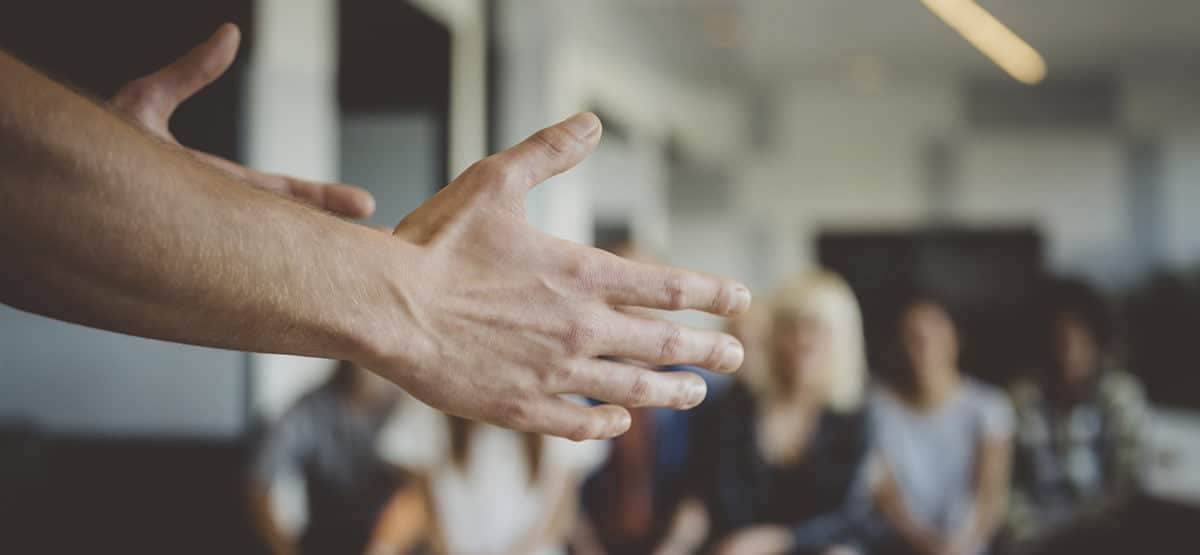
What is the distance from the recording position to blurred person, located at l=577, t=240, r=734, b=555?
9.39 feet

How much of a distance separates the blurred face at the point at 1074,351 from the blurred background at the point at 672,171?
0.39 metres

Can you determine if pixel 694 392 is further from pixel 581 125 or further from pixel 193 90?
pixel 193 90

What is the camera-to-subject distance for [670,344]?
90 centimetres

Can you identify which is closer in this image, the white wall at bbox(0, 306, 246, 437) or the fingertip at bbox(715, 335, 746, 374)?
the fingertip at bbox(715, 335, 746, 374)

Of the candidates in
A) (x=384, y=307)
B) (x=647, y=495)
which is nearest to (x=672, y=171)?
(x=647, y=495)

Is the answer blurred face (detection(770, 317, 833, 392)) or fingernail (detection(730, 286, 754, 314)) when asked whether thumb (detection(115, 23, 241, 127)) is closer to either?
fingernail (detection(730, 286, 754, 314))

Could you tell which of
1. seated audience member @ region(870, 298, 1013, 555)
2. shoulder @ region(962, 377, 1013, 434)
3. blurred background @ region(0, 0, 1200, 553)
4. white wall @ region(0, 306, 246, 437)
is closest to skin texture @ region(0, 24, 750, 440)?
blurred background @ region(0, 0, 1200, 553)

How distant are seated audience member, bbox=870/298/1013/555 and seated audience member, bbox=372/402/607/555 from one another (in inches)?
44.9

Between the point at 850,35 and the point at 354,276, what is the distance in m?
5.23

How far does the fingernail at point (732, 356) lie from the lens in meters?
0.93

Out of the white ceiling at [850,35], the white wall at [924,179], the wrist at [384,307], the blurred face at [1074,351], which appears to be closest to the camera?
the wrist at [384,307]

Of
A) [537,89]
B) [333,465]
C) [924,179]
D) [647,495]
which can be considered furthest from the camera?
[924,179]

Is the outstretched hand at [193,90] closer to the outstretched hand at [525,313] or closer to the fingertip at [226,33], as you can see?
the fingertip at [226,33]

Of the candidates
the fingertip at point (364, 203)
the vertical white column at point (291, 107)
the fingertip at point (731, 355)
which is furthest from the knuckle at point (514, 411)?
the vertical white column at point (291, 107)
